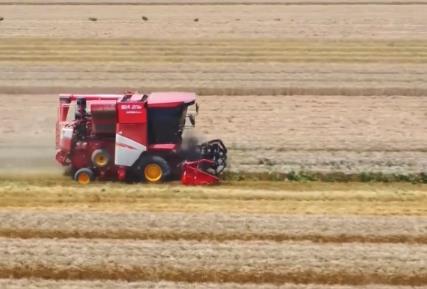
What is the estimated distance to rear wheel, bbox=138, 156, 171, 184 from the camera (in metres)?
19.0

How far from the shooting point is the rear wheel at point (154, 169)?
19031 mm

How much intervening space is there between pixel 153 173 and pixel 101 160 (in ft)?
3.95

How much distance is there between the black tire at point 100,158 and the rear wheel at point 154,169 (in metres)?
0.77

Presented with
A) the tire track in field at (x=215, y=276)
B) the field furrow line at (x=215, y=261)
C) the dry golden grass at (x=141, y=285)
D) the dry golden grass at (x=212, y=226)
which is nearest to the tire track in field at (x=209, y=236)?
the dry golden grass at (x=212, y=226)

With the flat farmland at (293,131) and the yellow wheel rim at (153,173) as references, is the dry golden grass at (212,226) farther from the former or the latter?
the flat farmland at (293,131)

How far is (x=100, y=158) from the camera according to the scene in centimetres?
1914

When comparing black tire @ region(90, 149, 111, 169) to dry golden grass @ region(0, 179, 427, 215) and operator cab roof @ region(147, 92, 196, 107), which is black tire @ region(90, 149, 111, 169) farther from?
operator cab roof @ region(147, 92, 196, 107)
